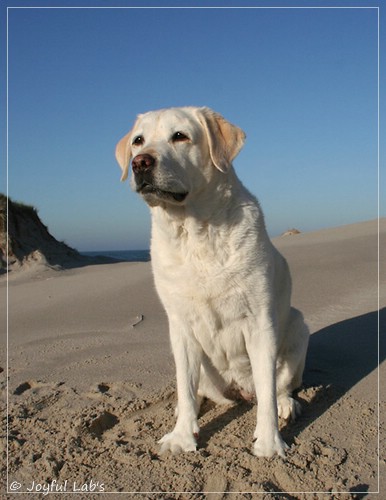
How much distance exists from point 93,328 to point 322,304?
2.93 meters

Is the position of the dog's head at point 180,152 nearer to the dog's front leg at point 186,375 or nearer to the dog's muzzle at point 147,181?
the dog's muzzle at point 147,181

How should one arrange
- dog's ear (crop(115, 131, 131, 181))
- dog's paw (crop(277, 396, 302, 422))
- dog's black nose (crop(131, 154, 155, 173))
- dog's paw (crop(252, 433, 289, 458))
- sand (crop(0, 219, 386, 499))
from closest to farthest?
1. sand (crop(0, 219, 386, 499))
2. dog's paw (crop(252, 433, 289, 458))
3. dog's black nose (crop(131, 154, 155, 173))
4. dog's paw (crop(277, 396, 302, 422))
5. dog's ear (crop(115, 131, 131, 181))

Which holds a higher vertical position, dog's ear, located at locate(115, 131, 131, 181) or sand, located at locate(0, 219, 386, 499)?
dog's ear, located at locate(115, 131, 131, 181)

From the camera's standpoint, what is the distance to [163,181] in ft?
9.73

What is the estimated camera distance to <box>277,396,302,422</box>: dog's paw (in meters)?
3.34

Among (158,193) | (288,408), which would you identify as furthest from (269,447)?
(158,193)

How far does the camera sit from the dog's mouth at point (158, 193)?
9.93 ft

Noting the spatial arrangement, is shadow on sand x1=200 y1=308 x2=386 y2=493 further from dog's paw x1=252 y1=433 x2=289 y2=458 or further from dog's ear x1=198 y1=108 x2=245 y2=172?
dog's ear x1=198 y1=108 x2=245 y2=172

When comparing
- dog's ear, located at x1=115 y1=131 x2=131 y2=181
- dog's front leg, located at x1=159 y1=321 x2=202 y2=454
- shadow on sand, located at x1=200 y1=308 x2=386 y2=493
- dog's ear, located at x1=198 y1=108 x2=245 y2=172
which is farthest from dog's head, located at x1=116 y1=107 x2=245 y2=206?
shadow on sand, located at x1=200 y1=308 x2=386 y2=493

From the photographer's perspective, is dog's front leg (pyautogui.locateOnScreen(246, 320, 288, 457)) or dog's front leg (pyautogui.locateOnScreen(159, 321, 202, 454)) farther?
dog's front leg (pyautogui.locateOnScreen(159, 321, 202, 454))

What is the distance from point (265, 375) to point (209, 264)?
77cm

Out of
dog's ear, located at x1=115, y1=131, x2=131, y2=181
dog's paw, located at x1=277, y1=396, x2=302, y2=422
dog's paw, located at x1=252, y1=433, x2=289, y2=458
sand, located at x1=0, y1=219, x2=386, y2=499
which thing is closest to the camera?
sand, located at x1=0, y1=219, x2=386, y2=499

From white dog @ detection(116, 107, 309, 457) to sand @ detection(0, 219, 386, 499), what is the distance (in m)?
0.22

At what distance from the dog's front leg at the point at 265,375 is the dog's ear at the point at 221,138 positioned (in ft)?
3.51
